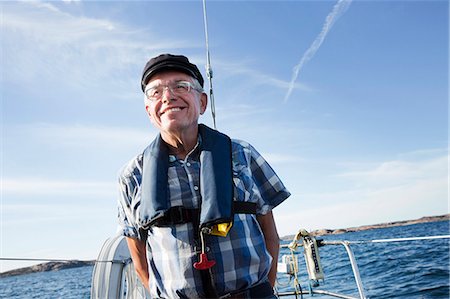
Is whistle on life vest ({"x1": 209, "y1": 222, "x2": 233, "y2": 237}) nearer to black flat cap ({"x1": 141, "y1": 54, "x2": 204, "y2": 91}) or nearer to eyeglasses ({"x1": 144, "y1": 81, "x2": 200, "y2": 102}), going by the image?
eyeglasses ({"x1": 144, "y1": 81, "x2": 200, "y2": 102})

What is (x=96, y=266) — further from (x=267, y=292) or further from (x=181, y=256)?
(x=267, y=292)

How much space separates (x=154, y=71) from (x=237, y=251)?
948 millimetres

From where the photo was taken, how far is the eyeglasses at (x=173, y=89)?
5.54 ft

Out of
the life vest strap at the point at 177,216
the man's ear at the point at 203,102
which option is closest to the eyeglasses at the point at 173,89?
the man's ear at the point at 203,102

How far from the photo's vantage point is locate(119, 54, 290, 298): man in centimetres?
152

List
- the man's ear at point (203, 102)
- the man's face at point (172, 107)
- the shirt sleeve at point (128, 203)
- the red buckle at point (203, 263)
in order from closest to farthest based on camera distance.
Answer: the red buckle at point (203, 263), the man's face at point (172, 107), the shirt sleeve at point (128, 203), the man's ear at point (203, 102)

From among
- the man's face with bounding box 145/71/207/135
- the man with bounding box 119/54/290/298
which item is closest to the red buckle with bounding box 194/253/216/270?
the man with bounding box 119/54/290/298

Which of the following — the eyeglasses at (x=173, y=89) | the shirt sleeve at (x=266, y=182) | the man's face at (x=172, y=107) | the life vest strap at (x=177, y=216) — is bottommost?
the life vest strap at (x=177, y=216)

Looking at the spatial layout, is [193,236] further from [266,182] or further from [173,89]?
[173,89]

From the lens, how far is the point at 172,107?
65.2 inches

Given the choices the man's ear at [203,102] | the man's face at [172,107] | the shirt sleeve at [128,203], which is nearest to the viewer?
the man's face at [172,107]

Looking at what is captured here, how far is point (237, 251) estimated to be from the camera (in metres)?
1.55

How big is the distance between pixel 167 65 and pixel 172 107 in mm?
216

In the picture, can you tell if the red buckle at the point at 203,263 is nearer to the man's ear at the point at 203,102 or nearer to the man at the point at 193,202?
the man at the point at 193,202
